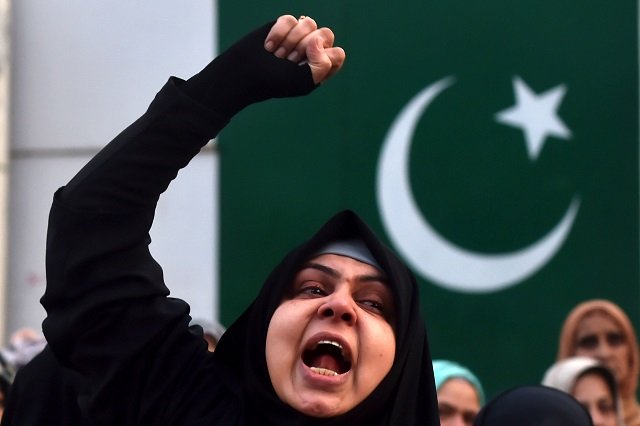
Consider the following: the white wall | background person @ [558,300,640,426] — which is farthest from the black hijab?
the white wall

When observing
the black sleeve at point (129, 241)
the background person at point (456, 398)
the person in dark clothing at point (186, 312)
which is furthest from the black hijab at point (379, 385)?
the background person at point (456, 398)

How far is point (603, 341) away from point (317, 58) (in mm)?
3431

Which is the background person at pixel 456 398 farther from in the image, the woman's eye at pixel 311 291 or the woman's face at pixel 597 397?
the woman's eye at pixel 311 291

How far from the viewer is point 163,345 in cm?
249

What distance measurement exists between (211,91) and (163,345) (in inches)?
17.6

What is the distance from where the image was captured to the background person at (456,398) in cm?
459

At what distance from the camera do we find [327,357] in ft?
7.98

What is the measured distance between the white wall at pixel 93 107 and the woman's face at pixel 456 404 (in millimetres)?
2743

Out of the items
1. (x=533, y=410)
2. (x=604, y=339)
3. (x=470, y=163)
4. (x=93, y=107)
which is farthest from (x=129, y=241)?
(x=93, y=107)

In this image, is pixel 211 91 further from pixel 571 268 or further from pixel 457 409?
pixel 571 268

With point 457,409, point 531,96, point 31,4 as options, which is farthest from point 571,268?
point 31,4

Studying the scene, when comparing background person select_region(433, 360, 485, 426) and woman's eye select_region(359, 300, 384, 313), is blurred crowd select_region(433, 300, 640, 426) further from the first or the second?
woman's eye select_region(359, 300, 384, 313)

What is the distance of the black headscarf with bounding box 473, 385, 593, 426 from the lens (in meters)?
3.25

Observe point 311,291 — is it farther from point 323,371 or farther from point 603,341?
point 603,341
